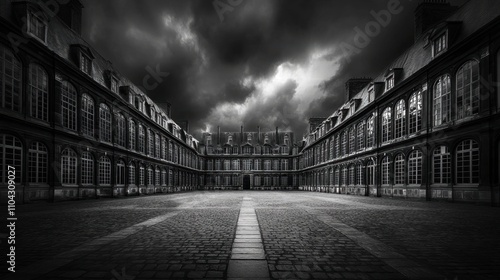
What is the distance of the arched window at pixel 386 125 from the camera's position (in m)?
26.1

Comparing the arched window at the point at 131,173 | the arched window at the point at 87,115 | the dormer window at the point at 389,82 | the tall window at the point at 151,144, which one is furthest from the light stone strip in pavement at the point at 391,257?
the tall window at the point at 151,144

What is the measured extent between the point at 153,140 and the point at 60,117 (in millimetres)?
18486

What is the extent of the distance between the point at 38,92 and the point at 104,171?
9.45 metres

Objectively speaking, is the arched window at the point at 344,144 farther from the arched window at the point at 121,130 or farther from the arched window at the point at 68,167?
the arched window at the point at 68,167

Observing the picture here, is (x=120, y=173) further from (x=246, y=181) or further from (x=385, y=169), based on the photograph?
(x=246, y=181)

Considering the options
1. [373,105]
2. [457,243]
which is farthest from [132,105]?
[457,243]

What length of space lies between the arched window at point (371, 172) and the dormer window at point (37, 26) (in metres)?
28.5

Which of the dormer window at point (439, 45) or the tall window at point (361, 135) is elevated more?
the dormer window at point (439, 45)

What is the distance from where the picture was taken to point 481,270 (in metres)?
4.28

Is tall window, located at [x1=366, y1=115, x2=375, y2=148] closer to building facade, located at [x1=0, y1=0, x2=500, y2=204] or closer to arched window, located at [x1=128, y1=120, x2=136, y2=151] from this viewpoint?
building facade, located at [x1=0, y1=0, x2=500, y2=204]

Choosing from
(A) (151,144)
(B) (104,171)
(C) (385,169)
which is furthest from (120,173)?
(C) (385,169)

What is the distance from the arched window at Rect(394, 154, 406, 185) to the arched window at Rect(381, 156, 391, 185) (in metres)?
1.04

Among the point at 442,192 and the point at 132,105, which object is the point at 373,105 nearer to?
the point at 442,192

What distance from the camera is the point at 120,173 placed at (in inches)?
1103
